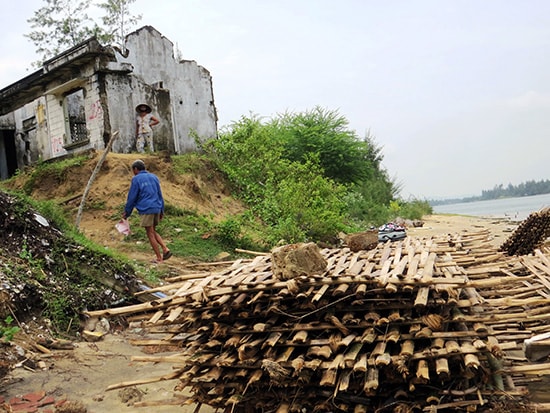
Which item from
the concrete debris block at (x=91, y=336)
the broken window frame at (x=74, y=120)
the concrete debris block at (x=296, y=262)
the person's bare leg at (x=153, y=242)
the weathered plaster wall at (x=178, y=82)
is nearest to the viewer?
the concrete debris block at (x=296, y=262)

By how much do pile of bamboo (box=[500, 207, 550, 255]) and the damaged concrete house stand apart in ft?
35.1

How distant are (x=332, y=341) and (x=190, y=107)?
15890 millimetres

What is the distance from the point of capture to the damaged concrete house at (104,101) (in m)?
13.8

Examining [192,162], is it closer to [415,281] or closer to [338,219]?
[338,219]

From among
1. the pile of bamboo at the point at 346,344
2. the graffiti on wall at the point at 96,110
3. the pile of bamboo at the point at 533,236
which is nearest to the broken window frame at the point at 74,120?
the graffiti on wall at the point at 96,110

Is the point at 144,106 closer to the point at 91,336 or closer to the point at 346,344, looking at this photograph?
the point at 91,336

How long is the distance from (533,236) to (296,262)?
407 centimetres

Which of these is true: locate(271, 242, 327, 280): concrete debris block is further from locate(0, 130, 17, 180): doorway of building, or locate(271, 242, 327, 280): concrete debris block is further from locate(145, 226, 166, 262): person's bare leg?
locate(0, 130, 17, 180): doorway of building

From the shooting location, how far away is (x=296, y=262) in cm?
321

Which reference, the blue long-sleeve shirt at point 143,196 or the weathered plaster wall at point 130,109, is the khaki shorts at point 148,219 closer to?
the blue long-sleeve shirt at point 143,196

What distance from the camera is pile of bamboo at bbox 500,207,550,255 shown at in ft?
19.7

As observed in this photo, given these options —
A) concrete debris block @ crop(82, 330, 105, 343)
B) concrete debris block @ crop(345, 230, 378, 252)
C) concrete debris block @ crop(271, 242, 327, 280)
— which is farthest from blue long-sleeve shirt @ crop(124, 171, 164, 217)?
concrete debris block @ crop(271, 242, 327, 280)

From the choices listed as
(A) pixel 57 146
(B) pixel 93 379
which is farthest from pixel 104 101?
(B) pixel 93 379

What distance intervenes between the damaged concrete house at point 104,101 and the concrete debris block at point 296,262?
11.4m
